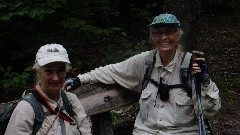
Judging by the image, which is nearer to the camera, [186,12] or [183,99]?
[183,99]

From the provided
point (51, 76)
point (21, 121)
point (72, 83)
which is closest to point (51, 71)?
point (51, 76)

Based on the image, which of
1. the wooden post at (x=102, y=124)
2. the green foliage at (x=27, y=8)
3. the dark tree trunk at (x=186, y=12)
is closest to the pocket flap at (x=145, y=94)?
the wooden post at (x=102, y=124)

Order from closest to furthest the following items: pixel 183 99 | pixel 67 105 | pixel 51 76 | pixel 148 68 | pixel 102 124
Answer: pixel 51 76
pixel 67 105
pixel 183 99
pixel 148 68
pixel 102 124

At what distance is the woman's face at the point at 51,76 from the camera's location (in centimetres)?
336

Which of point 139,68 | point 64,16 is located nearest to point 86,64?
point 64,16

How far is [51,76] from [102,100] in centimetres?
153

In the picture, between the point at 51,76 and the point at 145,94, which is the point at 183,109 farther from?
the point at 51,76

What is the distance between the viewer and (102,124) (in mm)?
5117

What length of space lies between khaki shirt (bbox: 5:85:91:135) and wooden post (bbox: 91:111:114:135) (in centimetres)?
138

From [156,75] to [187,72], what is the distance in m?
0.40

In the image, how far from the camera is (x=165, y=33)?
14.7 ft

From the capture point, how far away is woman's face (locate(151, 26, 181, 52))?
446 centimetres

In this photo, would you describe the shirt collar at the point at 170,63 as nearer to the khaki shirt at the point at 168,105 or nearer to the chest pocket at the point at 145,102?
the khaki shirt at the point at 168,105

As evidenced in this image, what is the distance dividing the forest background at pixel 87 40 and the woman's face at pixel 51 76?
366cm
